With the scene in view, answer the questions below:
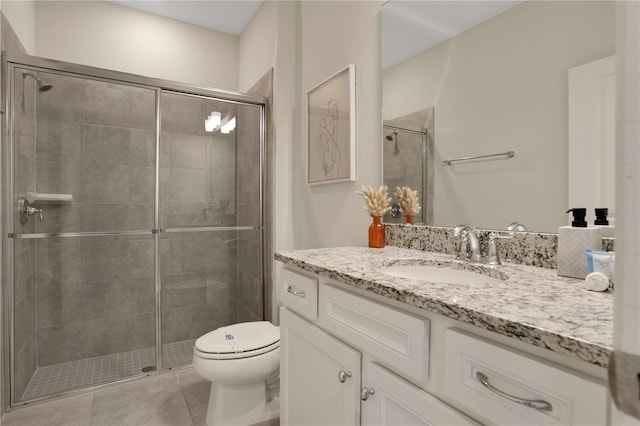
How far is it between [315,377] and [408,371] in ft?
1.46

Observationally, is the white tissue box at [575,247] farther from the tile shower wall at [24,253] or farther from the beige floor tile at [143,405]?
the tile shower wall at [24,253]

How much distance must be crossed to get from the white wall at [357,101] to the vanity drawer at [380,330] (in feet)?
2.53

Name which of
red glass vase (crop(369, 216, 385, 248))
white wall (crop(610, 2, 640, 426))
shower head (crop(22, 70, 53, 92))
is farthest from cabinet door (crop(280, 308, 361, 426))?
shower head (crop(22, 70, 53, 92))

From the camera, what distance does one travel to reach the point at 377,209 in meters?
1.49

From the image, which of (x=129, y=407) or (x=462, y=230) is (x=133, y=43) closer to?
(x=129, y=407)

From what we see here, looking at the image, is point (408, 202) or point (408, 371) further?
point (408, 202)

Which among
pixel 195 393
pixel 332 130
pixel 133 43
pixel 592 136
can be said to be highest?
pixel 133 43

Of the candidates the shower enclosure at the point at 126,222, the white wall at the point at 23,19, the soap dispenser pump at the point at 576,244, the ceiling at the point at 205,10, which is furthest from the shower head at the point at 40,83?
the soap dispenser pump at the point at 576,244

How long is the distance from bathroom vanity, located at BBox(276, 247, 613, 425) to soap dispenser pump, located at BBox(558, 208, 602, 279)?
0.14 feet

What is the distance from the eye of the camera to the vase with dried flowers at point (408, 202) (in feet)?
4.73

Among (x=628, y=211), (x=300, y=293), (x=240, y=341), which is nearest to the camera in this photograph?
(x=628, y=211)

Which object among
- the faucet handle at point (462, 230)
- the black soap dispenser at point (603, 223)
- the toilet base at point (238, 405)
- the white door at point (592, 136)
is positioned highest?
the white door at point (592, 136)

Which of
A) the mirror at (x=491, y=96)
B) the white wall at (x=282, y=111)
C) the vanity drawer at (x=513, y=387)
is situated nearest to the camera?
the vanity drawer at (x=513, y=387)

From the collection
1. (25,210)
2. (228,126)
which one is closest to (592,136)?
(228,126)
